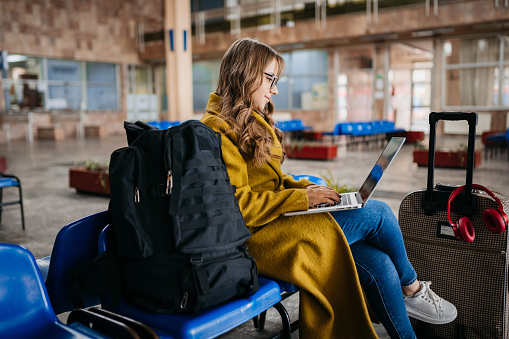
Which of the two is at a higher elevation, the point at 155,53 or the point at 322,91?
the point at 155,53

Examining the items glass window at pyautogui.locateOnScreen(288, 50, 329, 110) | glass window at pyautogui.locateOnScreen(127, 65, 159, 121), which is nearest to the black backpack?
glass window at pyautogui.locateOnScreen(288, 50, 329, 110)

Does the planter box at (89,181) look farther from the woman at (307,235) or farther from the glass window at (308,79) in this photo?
the glass window at (308,79)

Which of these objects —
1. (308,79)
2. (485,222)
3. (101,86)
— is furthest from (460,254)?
(101,86)

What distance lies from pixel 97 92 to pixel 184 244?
23.4 metres

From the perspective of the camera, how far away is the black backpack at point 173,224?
131cm

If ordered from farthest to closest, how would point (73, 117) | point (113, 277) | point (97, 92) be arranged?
point (97, 92) → point (73, 117) → point (113, 277)

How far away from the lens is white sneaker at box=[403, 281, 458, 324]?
193 cm

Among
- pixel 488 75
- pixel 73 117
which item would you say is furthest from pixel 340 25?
pixel 73 117

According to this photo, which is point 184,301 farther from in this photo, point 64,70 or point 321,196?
point 64,70

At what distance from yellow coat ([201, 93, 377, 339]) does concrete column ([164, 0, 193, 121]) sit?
1244 centimetres

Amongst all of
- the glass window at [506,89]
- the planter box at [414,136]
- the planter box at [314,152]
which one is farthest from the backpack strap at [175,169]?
the glass window at [506,89]

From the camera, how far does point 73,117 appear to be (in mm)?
21172

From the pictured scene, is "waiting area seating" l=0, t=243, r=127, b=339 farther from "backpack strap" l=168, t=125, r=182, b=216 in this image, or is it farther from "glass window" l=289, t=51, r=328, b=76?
"glass window" l=289, t=51, r=328, b=76

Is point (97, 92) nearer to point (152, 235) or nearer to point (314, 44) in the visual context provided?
point (314, 44)
